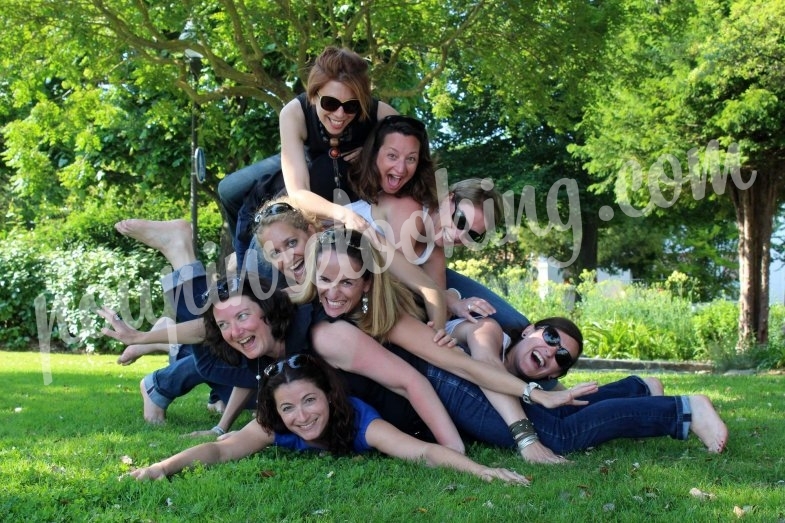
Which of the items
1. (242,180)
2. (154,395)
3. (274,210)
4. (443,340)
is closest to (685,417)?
(443,340)

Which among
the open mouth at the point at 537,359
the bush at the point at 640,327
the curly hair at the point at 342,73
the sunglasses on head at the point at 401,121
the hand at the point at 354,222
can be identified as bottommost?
the bush at the point at 640,327

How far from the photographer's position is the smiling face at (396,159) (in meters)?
4.92

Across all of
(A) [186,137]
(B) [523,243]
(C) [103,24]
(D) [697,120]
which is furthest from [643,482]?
(B) [523,243]

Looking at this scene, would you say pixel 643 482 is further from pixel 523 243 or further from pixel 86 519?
pixel 523 243

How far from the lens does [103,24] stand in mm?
10023

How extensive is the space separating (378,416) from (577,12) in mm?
7135

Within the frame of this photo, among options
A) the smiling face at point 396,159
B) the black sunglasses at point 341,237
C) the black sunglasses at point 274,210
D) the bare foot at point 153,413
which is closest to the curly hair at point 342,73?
the smiling face at point 396,159

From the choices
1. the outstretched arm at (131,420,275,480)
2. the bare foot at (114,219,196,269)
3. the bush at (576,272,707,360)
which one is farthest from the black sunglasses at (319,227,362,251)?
the bush at (576,272,707,360)

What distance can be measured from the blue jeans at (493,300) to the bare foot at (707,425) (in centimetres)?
124

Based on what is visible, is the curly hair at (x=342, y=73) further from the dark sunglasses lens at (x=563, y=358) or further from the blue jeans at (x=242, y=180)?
the dark sunglasses lens at (x=563, y=358)

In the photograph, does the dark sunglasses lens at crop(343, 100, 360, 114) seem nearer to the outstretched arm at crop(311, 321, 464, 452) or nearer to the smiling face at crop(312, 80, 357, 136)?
the smiling face at crop(312, 80, 357, 136)

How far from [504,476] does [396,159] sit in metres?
1.99

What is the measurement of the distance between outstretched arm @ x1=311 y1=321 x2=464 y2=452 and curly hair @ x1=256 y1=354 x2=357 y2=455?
0.15 meters

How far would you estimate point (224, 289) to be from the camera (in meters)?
4.64
